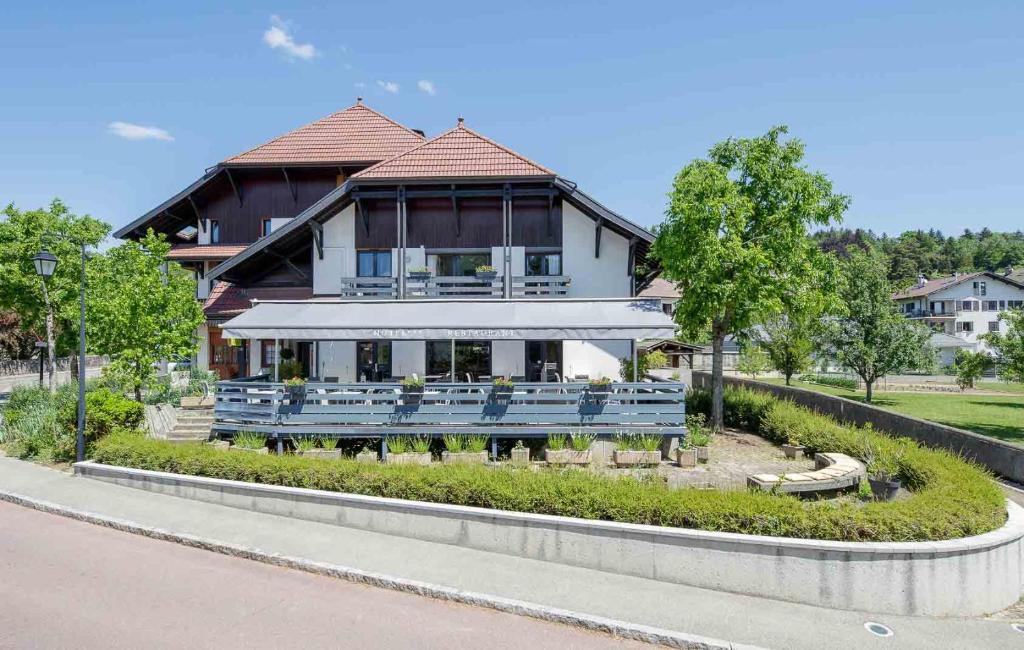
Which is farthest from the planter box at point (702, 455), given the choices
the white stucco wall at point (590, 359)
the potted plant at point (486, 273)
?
the potted plant at point (486, 273)

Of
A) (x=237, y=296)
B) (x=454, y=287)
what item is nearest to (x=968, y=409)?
(x=454, y=287)

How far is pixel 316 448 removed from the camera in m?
14.4

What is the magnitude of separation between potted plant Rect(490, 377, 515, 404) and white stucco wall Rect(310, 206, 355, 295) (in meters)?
9.42

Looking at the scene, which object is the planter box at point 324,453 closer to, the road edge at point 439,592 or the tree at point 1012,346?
the road edge at point 439,592

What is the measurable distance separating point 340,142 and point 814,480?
23.7m

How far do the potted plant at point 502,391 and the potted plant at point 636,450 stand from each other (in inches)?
119

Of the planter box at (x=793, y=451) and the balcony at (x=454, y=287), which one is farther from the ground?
the balcony at (x=454, y=287)

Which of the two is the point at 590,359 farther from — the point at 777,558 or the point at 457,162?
the point at 777,558

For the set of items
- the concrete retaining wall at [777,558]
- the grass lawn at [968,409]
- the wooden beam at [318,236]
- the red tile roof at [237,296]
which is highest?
the wooden beam at [318,236]

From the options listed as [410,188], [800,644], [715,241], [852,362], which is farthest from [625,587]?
[852,362]

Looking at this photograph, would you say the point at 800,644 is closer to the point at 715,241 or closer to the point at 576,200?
the point at 715,241

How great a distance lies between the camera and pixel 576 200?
64.4 ft

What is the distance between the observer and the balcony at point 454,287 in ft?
64.1

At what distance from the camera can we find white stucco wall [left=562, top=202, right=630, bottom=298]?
20.1m
